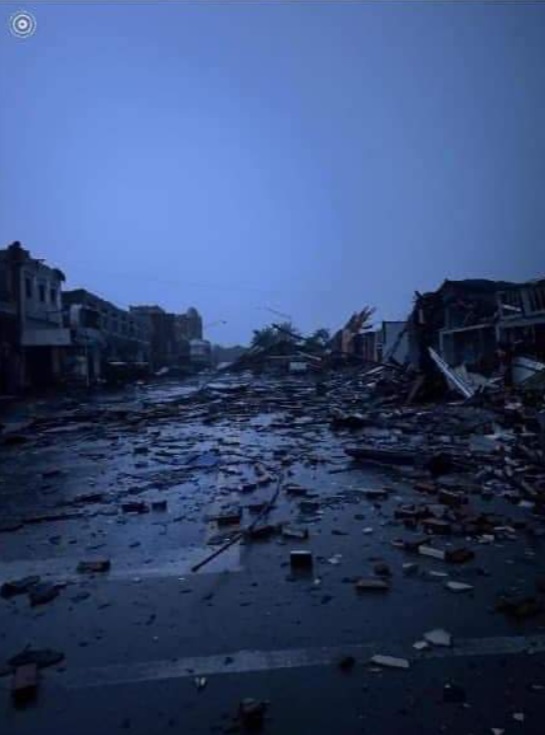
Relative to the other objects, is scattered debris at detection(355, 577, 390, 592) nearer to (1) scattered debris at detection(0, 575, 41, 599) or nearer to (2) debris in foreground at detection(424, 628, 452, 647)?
(2) debris in foreground at detection(424, 628, 452, 647)

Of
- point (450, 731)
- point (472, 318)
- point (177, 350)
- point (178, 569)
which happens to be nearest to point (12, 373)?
point (472, 318)

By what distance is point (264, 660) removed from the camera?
3.40 m

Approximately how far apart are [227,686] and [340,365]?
4111 cm

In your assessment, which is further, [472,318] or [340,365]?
[340,365]

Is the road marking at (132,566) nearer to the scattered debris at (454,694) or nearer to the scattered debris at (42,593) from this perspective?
the scattered debris at (42,593)

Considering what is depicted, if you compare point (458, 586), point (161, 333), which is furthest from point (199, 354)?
point (458, 586)

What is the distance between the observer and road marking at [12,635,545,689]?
328 centimetres

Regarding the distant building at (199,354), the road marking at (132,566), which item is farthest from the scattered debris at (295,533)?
the distant building at (199,354)

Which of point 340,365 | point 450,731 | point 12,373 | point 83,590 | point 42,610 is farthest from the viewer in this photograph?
point 340,365

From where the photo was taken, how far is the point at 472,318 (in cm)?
2550

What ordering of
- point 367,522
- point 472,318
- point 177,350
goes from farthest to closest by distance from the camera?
point 177,350 → point 472,318 → point 367,522

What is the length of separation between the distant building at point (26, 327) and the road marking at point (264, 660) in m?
33.2

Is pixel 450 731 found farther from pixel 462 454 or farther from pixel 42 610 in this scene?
pixel 462 454

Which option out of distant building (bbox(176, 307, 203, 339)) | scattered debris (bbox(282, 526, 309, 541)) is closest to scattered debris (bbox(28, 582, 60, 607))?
scattered debris (bbox(282, 526, 309, 541))
